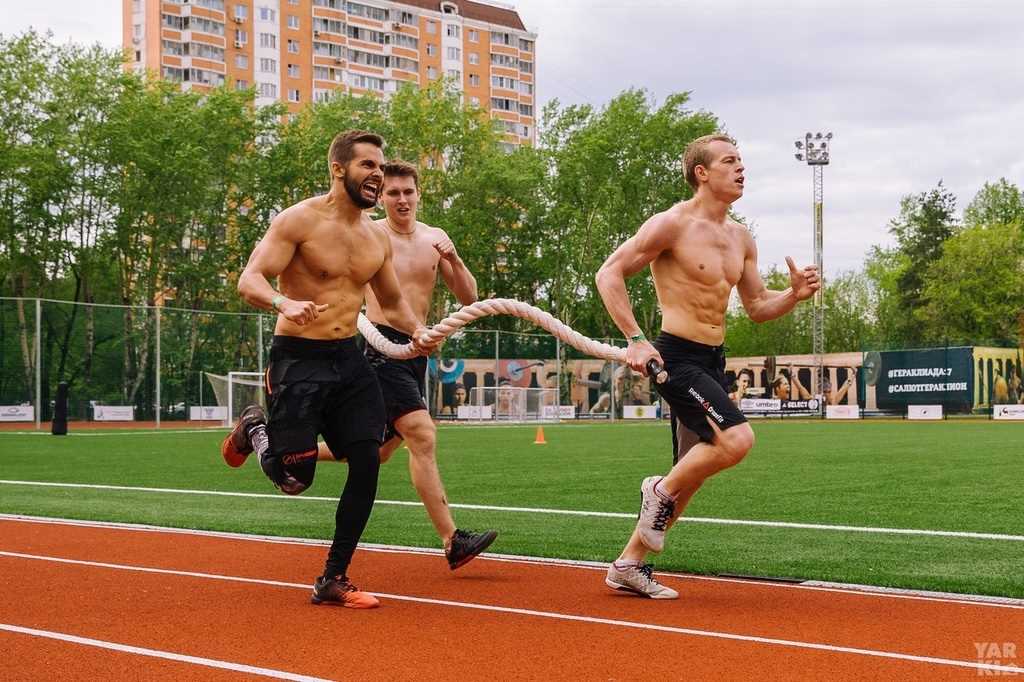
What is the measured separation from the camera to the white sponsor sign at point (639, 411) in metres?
55.9

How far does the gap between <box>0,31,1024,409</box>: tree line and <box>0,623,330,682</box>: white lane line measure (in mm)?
33726

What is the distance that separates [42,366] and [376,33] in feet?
263

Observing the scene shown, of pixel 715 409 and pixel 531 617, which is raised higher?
pixel 715 409

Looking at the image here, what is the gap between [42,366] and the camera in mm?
38031

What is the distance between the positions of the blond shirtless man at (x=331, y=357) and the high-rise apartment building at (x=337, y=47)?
8128cm

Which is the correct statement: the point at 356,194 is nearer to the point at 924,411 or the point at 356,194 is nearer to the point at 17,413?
the point at 17,413

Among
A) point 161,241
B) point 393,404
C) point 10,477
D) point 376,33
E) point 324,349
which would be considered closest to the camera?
point 324,349

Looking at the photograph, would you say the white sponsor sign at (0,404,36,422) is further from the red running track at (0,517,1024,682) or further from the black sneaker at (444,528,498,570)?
the black sneaker at (444,528,498,570)

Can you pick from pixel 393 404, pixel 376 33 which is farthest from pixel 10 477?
pixel 376 33

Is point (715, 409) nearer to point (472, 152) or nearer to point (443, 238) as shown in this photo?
point (443, 238)

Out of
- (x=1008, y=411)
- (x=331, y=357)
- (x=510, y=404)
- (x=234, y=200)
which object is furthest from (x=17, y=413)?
(x=1008, y=411)

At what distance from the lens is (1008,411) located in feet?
155

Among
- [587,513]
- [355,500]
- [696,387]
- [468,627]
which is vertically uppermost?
[696,387]
